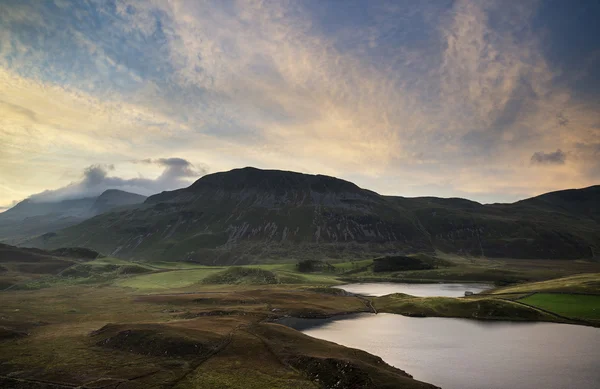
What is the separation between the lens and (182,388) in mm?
47562

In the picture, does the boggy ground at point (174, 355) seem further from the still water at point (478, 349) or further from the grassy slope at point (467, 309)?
the grassy slope at point (467, 309)

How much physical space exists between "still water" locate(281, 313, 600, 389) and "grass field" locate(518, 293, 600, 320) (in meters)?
9.62

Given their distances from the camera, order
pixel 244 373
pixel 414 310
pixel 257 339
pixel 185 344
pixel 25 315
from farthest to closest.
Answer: pixel 414 310
pixel 25 315
pixel 257 339
pixel 185 344
pixel 244 373

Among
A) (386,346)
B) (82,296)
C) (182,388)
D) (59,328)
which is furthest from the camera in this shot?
(82,296)

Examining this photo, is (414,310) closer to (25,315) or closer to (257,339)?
(257,339)

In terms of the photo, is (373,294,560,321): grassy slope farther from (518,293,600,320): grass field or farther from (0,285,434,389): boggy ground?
(0,285,434,389): boggy ground

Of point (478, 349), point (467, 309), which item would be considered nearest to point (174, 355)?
point (478, 349)

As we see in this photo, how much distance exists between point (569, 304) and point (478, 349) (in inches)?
2015

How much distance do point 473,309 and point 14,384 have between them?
104145 millimetres

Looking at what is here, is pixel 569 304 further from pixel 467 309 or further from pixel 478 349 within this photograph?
pixel 478 349

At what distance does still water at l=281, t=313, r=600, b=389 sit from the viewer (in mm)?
54344

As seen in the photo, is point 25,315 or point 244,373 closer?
point 244,373

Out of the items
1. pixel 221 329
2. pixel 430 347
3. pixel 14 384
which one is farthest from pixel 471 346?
pixel 14 384

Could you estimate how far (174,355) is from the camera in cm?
6128
